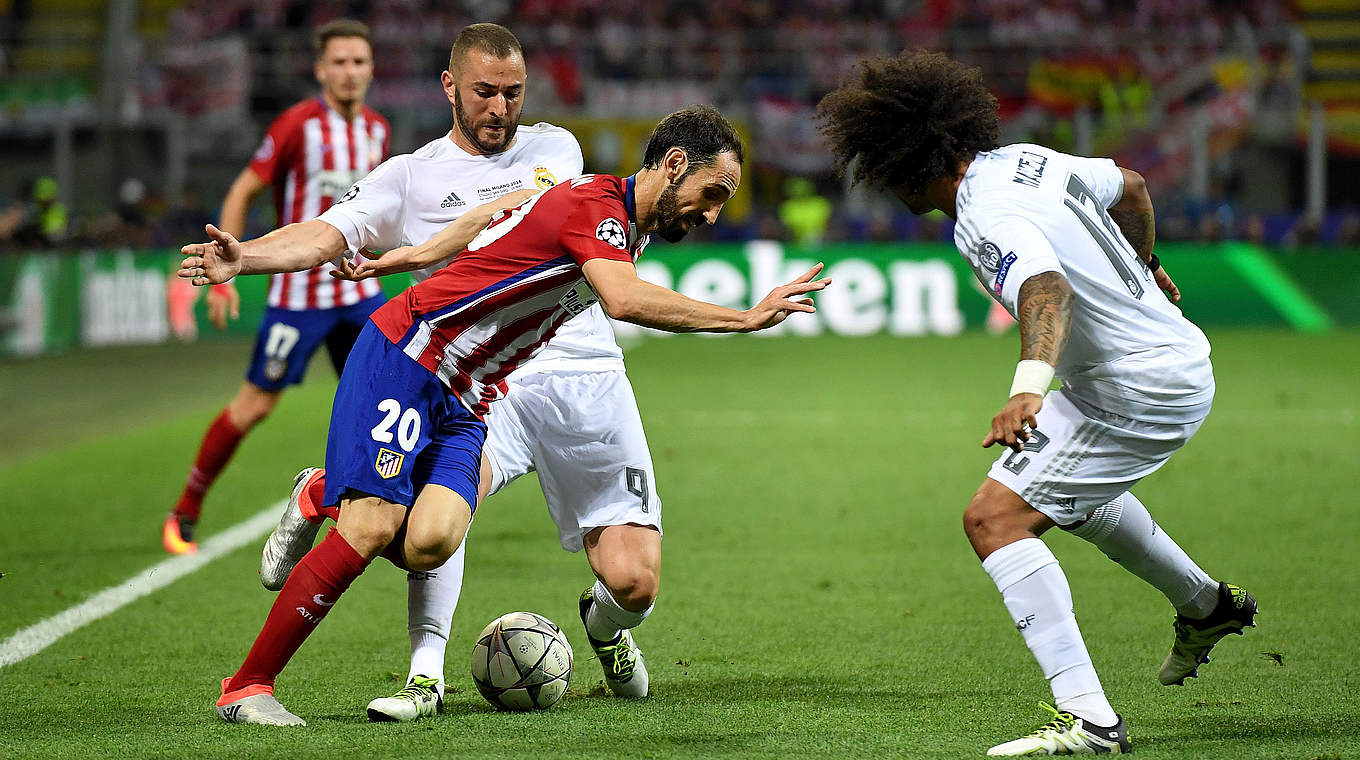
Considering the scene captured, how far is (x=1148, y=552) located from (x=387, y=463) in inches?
91.0

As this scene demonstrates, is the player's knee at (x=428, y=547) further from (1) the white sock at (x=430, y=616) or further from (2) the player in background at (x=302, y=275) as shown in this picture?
(2) the player in background at (x=302, y=275)

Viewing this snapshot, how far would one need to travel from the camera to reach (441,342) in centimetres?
455

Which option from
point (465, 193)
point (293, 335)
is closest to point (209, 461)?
point (293, 335)

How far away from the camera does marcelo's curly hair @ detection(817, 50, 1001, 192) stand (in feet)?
14.2

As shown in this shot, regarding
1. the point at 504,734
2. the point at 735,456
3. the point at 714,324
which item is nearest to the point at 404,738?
the point at 504,734

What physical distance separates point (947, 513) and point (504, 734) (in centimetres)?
476

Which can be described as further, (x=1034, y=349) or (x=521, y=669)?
(x=521, y=669)

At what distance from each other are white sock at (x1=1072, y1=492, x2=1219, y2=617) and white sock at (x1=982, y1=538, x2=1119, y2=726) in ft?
1.43

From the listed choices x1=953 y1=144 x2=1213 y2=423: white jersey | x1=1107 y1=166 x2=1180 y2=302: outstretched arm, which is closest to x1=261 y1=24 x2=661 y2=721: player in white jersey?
x1=953 y1=144 x2=1213 y2=423: white jersey

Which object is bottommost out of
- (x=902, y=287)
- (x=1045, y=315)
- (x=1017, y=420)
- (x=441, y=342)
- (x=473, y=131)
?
(x=902, y=287)

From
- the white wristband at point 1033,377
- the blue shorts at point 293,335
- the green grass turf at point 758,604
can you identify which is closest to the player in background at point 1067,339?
the white wristband at point 1033,377

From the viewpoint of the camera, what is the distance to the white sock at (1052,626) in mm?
4125

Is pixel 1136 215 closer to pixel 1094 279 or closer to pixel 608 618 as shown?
pixel 1094 279

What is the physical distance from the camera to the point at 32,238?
20.3 metres
